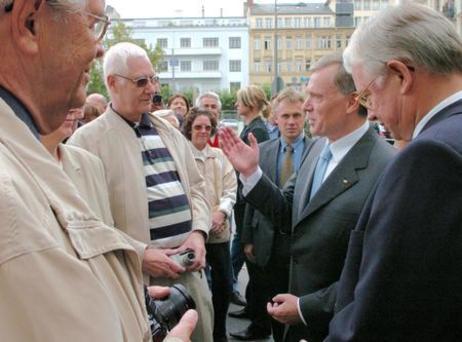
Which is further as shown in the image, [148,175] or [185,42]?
[185,42]

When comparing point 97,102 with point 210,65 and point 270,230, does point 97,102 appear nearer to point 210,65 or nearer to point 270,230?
point 270,230

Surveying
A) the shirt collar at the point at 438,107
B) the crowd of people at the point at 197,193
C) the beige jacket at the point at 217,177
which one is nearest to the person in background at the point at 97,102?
the beige jacket at the point at 217,177

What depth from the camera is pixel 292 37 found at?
75750 millimetres

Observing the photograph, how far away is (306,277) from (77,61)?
169 centimetres

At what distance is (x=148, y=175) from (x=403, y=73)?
5.41 ft

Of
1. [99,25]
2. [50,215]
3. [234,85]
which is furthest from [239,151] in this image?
[234,85]

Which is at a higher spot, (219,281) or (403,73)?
(403,73)

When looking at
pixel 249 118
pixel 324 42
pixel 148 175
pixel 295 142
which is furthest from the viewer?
pixel 324 42

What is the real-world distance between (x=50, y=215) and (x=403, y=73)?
114 cm

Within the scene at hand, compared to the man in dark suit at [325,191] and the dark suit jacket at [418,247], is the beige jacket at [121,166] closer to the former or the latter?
the man in dark suit at [325,191]

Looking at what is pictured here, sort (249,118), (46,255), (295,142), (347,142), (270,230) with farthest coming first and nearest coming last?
(249,118) → (295,142) → (270,230) → (347,142) → (46,255)

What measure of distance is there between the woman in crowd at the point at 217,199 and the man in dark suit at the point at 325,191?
1.73 metres

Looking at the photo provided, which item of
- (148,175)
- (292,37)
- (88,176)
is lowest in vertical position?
(292,37)

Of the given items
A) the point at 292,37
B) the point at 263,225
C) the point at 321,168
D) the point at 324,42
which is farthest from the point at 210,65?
the point at 321,168
